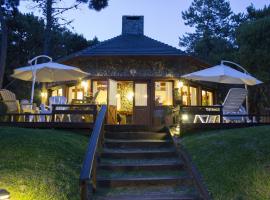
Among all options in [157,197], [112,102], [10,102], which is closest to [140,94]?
[112,102]

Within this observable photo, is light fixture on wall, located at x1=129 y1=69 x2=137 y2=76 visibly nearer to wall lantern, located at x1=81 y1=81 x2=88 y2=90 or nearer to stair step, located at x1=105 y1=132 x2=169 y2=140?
wall lantern, located at x1=81 y1=81 x2=88 y2=90

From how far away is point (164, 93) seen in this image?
1567cm

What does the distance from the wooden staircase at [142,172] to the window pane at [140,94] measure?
6.54 m

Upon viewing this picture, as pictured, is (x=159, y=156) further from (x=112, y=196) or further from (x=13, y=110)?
(x=13, y=110)

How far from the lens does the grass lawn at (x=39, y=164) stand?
529cm

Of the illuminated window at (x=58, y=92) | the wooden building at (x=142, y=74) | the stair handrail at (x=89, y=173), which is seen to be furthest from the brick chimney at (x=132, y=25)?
the stair handrail at (x=89, y=173)

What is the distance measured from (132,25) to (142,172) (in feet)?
41.5

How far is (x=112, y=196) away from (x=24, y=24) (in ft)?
73.5

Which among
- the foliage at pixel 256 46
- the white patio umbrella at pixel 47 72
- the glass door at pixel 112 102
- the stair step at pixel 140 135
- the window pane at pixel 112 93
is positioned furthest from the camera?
the foliage at pixel 256 46

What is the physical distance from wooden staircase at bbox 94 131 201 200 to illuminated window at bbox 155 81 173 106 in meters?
6.75

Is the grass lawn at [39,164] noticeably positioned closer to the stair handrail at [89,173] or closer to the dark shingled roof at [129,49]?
the stair handrail at [89,173]

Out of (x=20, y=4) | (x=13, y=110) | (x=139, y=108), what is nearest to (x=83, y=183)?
(x=13, y=110)

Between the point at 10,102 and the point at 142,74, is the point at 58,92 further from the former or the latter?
the point at 10,102

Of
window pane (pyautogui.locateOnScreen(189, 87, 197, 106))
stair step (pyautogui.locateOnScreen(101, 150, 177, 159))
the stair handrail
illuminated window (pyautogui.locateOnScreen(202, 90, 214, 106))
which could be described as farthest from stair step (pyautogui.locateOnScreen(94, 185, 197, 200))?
illuminated window (pyautogui.locateOnScreen(202, 90, 214, 106))
